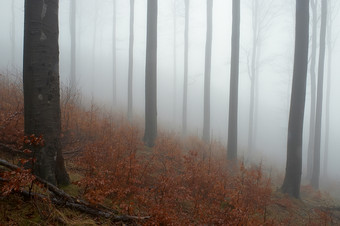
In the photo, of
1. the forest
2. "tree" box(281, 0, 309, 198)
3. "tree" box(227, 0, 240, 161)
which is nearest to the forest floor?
the forest

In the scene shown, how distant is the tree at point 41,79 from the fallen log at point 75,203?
1.27ft

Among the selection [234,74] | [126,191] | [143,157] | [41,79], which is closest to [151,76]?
[143,157]

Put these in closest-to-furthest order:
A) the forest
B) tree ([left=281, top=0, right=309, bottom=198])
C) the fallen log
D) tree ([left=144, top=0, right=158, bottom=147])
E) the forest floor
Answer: the forest floor < the fallen log < the forest < tree ([left=281, top=0, right=309, bottom=198]) < tree ([left=144, top=0, right=158, bottom=147])

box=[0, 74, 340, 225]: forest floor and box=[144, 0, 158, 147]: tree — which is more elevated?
box=[144, 0, 158, 147]: tree

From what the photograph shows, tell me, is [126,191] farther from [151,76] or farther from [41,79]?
[151,76]

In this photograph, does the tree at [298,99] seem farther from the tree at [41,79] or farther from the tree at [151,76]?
the tree at [41,79]

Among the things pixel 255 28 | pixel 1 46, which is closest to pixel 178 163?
pixel 255 28

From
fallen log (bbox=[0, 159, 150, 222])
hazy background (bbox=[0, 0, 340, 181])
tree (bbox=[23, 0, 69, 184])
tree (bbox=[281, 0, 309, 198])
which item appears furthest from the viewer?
hazy background (bbox=[0, 0, 340, 181])

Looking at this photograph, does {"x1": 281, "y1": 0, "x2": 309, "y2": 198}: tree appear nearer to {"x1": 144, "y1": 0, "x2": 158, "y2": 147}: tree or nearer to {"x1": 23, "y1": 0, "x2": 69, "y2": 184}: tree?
{"x1": 144, "y1": 0, "x2": 158, "y2": 147}: tree

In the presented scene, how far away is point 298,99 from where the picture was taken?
7.29 metres

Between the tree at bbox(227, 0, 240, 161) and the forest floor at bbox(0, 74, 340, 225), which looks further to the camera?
the tree at bbox(227, 0, 240, 161)

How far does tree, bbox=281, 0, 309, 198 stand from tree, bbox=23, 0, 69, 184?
751 centimetres

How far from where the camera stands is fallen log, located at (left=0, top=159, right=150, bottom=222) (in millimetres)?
2770

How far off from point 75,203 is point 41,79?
6.33 ft
